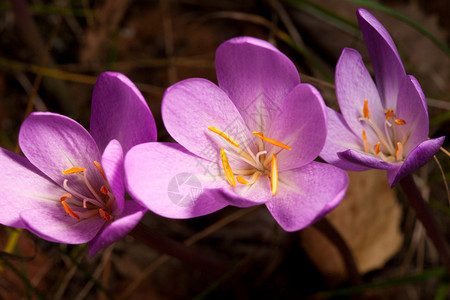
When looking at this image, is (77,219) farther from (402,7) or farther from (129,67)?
(402,7)

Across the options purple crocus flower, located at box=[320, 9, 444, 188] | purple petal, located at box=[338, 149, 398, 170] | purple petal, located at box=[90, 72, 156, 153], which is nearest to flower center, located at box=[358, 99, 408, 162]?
purple crocus flower, located at box=[320, 9, 444, 188]

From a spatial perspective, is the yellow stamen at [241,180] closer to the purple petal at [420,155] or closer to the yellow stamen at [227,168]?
the yellow stamen at [227,168]

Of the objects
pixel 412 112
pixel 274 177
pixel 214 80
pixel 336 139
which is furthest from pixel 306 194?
pixel 214 80

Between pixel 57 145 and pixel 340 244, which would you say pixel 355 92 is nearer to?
pixel 340 244

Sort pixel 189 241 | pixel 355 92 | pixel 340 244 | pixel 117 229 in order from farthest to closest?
pixel 189 241 < pixel 340 244 < pixel 355 92 < pixel 117 229

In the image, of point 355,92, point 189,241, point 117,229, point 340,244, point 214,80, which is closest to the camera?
point 117,229

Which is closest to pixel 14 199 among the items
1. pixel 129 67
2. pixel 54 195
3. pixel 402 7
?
pixel 54 195

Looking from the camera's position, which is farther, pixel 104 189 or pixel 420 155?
pixel 104 189

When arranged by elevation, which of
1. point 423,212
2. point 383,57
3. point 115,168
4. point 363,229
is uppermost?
point 383,57
